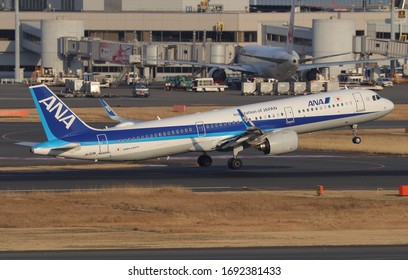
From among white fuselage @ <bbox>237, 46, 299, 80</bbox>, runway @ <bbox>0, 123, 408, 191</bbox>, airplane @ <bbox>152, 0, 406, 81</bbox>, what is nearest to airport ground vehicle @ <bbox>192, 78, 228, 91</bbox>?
airplane @ <bbox>152, 0, 406, 81</bbox>

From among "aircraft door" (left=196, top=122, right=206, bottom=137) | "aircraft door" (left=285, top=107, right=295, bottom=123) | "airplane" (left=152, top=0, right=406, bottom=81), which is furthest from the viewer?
"airplane" (left=152, top=0, right=406, bottom=81)

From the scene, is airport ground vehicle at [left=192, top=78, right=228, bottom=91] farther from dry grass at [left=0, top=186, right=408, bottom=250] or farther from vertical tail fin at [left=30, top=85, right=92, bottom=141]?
dry grass at [left=0, top=186, right=408, bottom=250]

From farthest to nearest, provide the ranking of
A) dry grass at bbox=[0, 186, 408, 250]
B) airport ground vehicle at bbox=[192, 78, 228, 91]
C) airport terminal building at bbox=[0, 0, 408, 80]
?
airport terminal building at bbox=[0, 0, 408, 80] < airport ground vehicle at bbox=[192, 78, 228, 91] < dry grass at bbox=[0, 186, 408, 250]

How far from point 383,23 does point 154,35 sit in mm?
Result: 40603

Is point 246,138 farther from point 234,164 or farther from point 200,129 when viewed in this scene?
point 200,129

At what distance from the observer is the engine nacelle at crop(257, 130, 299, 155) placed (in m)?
64.8

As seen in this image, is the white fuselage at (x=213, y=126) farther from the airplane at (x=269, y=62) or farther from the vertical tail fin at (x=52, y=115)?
the airplane at (x=269, y=62)

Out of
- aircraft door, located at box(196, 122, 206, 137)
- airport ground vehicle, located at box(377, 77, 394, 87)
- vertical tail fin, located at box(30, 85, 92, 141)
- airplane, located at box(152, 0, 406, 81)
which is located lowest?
airport ground vehicle, located at box(377, 77, 394, 87)

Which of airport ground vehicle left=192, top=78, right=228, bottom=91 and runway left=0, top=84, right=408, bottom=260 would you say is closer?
runway left=0, top=84, right=408, bottom=260

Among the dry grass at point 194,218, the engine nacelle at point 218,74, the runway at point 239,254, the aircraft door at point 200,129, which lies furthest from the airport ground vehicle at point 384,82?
the runway at point 239,254

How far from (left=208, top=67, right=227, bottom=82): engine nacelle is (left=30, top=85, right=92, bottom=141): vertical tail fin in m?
106

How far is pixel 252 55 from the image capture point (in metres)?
159

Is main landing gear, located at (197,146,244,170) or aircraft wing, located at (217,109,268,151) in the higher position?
aircraft wing, located at (217,109,268,151)

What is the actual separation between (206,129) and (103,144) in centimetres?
702
